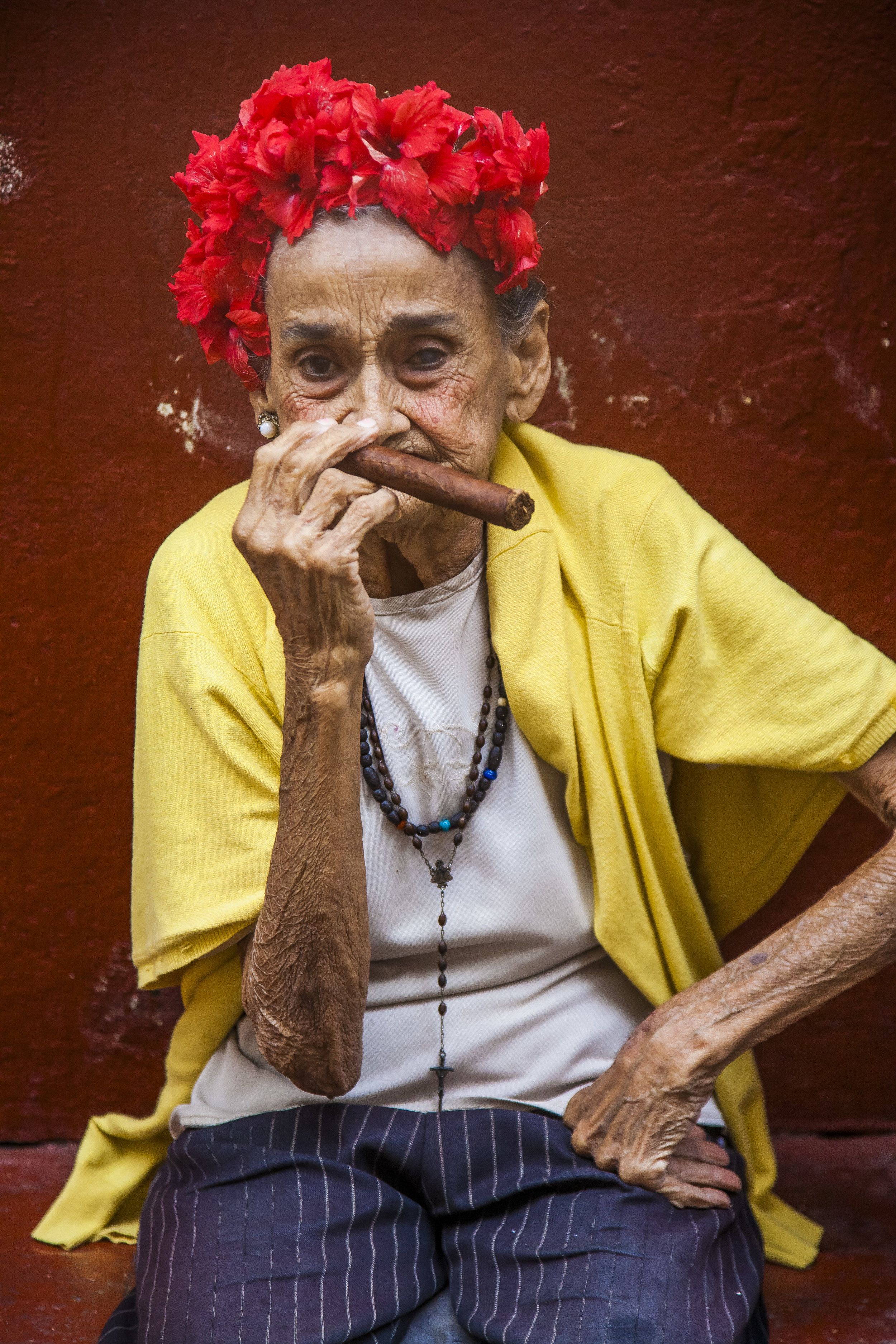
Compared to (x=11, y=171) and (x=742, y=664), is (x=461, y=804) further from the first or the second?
(x=11, y=171)

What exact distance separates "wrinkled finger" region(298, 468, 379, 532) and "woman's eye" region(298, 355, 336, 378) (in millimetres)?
284

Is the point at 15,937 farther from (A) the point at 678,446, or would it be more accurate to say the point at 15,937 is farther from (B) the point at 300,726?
(A) the point at 678,446

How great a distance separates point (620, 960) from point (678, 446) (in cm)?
109

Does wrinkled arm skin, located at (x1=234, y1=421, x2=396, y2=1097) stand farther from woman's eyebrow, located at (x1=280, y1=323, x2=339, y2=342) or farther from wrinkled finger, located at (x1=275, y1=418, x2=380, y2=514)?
woman's eyebrow, located at (x1=280, y1=323, x2=339, y2=342)

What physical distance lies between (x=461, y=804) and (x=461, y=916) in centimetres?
17

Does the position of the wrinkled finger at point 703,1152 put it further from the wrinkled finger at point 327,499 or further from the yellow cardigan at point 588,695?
the wrinkled finger at point 327,499

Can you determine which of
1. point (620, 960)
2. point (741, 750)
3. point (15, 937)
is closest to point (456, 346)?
point (741, 750)

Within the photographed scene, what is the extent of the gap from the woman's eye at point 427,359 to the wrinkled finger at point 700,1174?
4.08 feet

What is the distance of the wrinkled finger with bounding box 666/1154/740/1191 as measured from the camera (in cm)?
198

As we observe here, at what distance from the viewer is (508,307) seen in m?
2.06

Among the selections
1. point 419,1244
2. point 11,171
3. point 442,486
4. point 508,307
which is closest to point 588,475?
point 508,307

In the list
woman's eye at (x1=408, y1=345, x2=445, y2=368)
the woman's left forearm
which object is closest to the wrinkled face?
woman's eye at (x1=408, y1=345, x2=445, y2=368)

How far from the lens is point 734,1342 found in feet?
5.93

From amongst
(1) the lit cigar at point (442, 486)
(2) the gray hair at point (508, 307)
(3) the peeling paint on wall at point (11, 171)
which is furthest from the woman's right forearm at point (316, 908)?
(3) the peeling paint on wall at point (11, 171)
